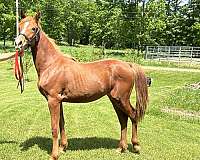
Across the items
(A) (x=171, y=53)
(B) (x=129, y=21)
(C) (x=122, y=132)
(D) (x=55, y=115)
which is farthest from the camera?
(B) (x=129, y=21)

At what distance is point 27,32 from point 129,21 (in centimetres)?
4486

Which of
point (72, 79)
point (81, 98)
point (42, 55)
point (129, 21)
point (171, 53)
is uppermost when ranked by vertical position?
point (129, 21)

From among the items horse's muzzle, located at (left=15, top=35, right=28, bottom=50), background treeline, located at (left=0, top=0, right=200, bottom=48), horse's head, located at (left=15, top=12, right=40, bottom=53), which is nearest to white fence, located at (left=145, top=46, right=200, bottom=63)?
background treeline, located at (left=0, top=0, right=200, bottom=48)

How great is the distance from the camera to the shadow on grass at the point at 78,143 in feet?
22.9

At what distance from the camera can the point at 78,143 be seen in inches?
288

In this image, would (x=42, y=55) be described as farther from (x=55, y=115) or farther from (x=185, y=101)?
(x=185, y=101)

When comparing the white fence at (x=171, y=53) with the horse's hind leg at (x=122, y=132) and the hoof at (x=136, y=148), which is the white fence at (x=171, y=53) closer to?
the horse's hind leg at (x=122, y=132)

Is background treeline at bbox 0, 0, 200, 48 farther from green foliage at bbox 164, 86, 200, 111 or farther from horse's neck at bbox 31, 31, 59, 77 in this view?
horse's neck at bbox 31, 31, 59, 77

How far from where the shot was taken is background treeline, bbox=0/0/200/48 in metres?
47.5

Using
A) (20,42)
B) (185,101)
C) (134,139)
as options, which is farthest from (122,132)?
(185,101)

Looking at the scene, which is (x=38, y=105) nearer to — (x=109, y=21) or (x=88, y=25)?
(x=109, y=21)

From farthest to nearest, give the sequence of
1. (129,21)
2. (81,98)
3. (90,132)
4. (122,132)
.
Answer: (129,21) → (90,132) → (122,132) → (81,98)

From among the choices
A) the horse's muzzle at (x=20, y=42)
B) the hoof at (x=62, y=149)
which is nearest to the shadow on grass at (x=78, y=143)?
the hoof at (x=62, y=149)

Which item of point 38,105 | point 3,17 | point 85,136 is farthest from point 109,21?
point 85,136
